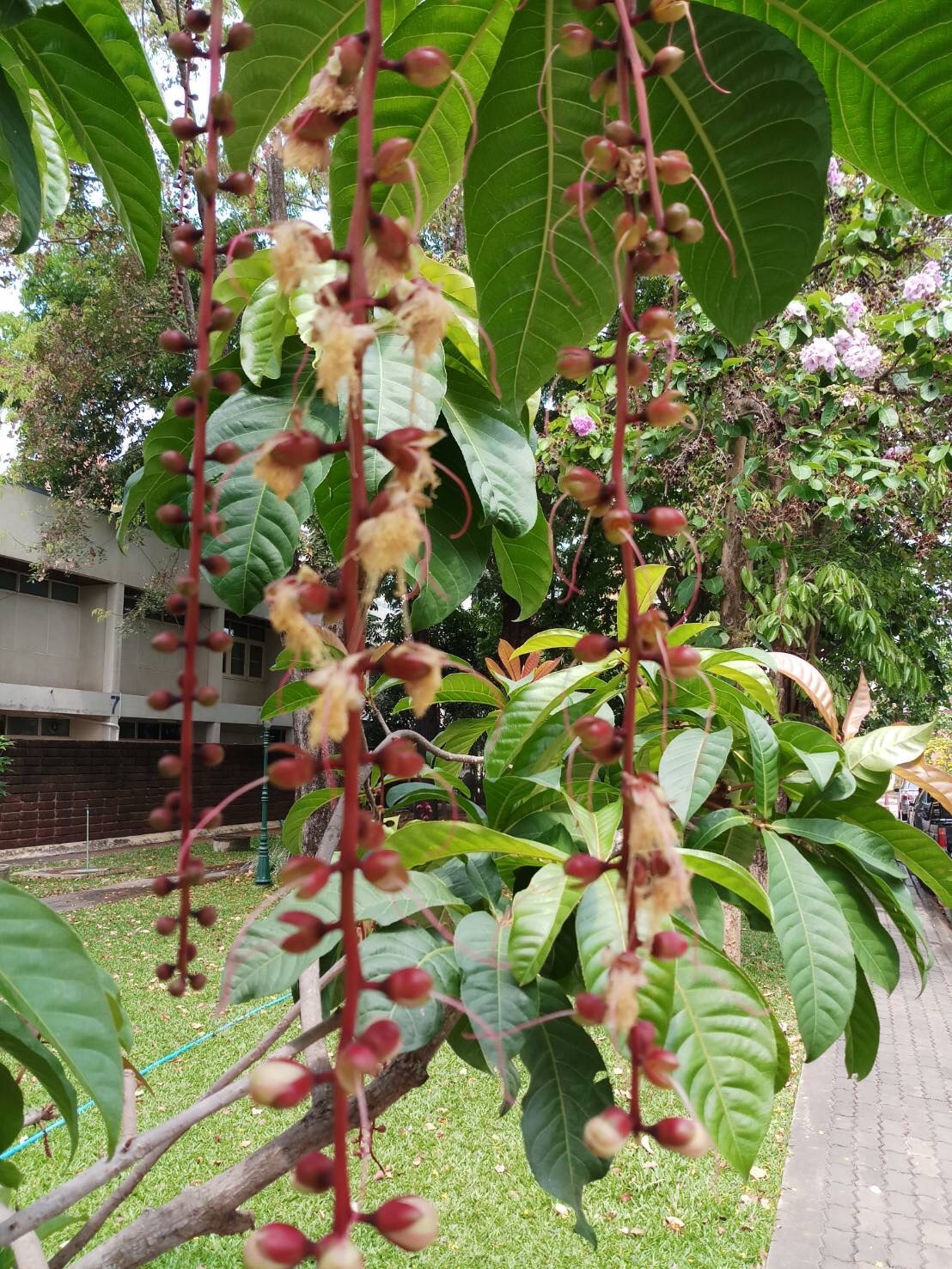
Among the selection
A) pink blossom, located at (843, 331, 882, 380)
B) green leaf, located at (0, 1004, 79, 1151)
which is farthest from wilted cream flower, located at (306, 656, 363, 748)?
pink blossom, located at (843, 331, 882, 380)

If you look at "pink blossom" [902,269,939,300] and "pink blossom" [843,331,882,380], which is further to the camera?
"pink blossom" [843,331,882,380]

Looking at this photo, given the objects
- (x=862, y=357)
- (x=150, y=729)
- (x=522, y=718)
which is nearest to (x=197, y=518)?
(x=522, y=718)

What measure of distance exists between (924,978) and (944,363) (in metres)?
4.59

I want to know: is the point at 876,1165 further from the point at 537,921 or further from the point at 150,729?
the point at 150,729

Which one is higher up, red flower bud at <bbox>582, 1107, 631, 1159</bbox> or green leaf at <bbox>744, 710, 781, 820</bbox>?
green leaf at <bbox>744, 710, 781, 820</bbox>

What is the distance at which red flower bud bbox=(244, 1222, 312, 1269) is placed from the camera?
0.25 metres

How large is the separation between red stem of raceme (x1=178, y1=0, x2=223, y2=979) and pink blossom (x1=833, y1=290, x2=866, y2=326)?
5.00m

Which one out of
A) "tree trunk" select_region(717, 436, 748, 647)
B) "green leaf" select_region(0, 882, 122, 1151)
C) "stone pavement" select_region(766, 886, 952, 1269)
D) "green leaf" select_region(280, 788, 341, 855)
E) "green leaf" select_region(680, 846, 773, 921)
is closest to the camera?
"green leaf" select_region(0, 882, 122, 1151)

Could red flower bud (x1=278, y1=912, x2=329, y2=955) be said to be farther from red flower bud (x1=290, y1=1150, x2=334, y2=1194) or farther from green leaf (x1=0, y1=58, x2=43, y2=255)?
green leaf (x1=0, y1=58, x2=43, y2=255)

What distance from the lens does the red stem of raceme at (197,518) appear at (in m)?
0.41

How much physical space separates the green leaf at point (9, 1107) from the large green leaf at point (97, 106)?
76cm

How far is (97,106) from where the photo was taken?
2.82ft

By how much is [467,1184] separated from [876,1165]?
221 cm

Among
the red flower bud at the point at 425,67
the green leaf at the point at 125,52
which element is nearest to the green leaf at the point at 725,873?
the red flower bud at the point at 425,67
